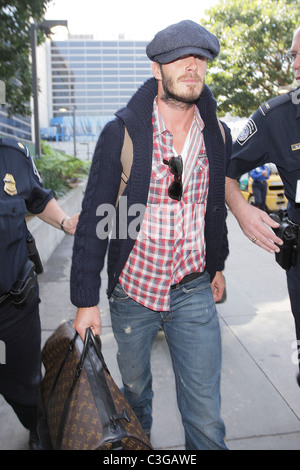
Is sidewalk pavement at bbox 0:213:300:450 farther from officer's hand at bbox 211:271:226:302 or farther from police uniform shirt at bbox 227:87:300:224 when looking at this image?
police uniform shirt at bbox 227:87:300:224

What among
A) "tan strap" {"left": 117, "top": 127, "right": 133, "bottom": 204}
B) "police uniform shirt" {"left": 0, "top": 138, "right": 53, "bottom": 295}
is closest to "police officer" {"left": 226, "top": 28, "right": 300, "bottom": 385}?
"tan strap" {"left": 117, "top": 127, "right": 133, "bottom": 204}

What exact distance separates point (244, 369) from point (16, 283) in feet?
7.26

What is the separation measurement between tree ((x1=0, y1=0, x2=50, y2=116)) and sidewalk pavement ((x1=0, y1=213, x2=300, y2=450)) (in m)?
4.86

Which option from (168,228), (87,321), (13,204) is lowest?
(87,321)

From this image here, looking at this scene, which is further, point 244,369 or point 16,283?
point 244,369

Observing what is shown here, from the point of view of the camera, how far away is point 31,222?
6.65m

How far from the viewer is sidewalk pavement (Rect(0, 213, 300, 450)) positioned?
280cm

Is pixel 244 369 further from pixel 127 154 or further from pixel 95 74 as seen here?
pixel 95 74

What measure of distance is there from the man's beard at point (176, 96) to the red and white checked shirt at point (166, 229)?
90mm

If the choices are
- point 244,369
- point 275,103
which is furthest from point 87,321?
point 244,369

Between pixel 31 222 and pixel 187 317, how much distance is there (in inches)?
198

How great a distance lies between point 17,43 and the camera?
8.47m

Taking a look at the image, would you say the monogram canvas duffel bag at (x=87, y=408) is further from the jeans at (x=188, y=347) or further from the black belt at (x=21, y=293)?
the black belt at (x=21, y=293)

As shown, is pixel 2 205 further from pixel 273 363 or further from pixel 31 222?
pixel 31 222
